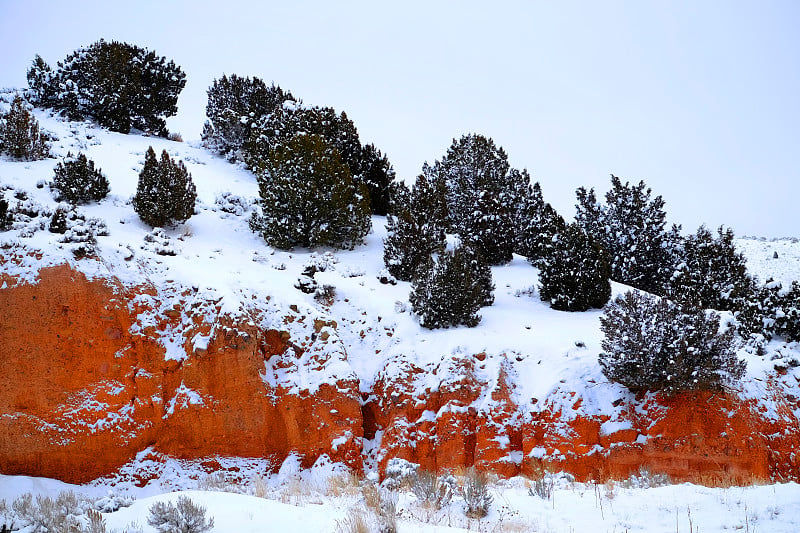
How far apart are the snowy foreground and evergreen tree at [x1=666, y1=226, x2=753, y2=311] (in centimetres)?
1512

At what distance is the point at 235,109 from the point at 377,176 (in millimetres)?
13982

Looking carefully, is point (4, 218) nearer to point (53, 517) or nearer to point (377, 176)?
point (53, 517)

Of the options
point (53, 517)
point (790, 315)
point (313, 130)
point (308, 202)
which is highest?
point (313, 130)

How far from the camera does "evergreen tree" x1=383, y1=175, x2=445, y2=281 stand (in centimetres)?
1927

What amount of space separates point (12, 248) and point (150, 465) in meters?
6.89

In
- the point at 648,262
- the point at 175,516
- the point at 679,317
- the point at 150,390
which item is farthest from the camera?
the point at 648,262

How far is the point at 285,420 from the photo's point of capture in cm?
1391

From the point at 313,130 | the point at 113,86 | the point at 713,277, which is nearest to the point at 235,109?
the point at 113,86

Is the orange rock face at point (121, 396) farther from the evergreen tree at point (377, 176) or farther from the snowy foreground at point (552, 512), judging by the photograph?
the evergreen tree at point (377, 176)

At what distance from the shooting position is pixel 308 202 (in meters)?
20.3

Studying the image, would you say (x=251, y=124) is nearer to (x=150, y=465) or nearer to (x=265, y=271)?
(x=265, y=271)

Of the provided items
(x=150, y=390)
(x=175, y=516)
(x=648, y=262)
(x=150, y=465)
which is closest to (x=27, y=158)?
(x=150, y=390)

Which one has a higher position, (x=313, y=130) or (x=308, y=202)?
(x=313, y=130)

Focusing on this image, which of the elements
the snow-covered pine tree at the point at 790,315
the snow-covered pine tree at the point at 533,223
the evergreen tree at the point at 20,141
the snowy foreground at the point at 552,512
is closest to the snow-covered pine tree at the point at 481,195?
the snow-covered pine tree at the point at 533,223
